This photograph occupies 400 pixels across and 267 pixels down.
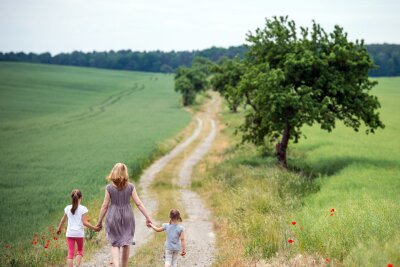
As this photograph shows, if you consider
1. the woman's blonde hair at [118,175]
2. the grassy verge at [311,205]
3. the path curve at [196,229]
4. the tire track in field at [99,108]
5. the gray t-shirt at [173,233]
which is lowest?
the tire track in field at [99,108]

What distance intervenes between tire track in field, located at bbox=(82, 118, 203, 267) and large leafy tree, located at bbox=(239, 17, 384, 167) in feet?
26.9

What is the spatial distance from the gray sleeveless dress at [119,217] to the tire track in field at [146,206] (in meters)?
3.59

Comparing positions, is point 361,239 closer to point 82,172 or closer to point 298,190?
point 298,190

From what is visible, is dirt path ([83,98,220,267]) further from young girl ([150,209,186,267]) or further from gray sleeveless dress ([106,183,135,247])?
gray sleeveless dress ([106,183,135,247])

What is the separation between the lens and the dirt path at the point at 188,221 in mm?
14086

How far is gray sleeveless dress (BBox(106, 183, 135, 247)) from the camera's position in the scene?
10.1 metres

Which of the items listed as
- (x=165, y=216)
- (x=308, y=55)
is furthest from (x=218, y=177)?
(x=308, y=55)

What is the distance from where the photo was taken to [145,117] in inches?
2913

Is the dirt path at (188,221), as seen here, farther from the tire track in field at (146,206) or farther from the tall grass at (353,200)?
the tall grass at (353,200)

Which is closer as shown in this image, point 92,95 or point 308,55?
point 308,55

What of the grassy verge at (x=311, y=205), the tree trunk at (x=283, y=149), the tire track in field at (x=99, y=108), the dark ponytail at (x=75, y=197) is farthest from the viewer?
the tire track in field at (x=99, y=108)

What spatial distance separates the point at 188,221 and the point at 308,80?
1163 centimetres

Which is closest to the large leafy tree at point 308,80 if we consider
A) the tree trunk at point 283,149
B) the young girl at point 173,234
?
the tree trunk at point 283,149

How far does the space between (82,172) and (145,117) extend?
43971 millimetres
